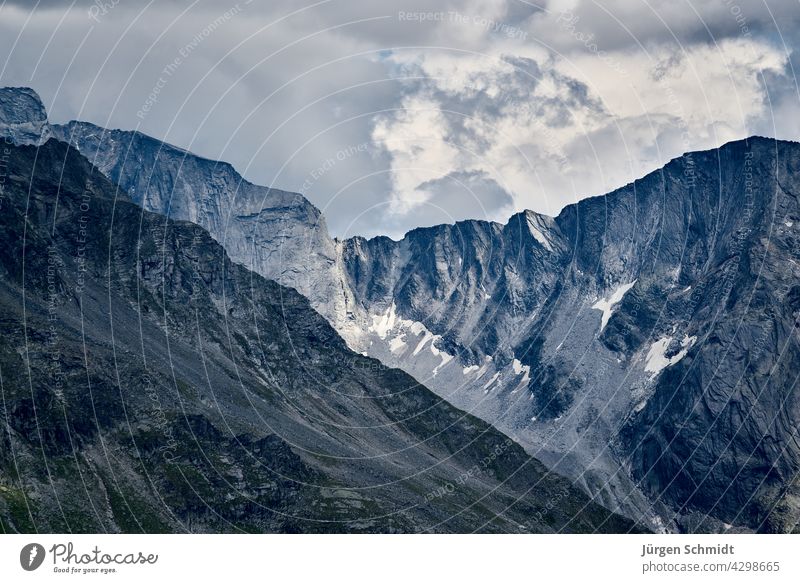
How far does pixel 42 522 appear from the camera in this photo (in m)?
179
